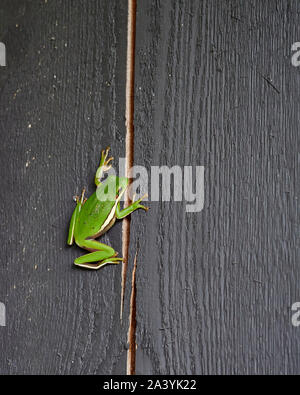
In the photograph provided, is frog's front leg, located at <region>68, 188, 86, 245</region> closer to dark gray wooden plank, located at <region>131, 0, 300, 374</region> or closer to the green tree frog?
the green tree frog

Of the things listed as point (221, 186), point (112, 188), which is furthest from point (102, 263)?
point (221, 186)

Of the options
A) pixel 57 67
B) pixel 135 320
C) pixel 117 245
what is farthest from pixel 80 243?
pixel 57 67

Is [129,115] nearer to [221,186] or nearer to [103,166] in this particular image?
[103,166]

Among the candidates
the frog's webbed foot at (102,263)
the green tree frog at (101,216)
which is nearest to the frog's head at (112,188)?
the green tree frog at (101,216)

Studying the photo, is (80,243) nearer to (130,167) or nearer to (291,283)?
(130,167)

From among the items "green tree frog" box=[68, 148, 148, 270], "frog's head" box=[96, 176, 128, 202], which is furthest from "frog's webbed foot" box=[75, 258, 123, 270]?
"frog's head" box=[96, 176, 128, 202]

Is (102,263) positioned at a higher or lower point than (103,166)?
lower
